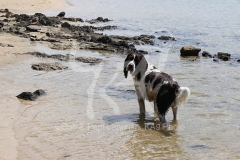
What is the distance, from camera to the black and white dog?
24.2 feet

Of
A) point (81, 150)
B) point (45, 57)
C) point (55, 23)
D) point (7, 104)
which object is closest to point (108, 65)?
point (45, 57)

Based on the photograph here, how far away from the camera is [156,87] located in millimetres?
7656

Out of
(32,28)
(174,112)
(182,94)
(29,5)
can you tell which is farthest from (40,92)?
(29,5)

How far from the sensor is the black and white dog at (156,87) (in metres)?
7.39

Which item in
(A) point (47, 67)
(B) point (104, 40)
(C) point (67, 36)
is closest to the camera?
(A) point (47, 67)

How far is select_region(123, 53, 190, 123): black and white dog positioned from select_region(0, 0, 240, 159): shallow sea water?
0.43 m

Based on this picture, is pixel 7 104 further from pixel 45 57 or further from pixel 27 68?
pixel 45 57

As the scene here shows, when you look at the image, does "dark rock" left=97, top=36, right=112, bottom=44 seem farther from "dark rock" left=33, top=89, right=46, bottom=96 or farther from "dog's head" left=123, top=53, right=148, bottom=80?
"dog's head" left=123, top=53, right=148, bottom=80

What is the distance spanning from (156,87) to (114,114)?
3.98ft

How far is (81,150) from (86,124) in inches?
50.6

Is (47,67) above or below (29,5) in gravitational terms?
below

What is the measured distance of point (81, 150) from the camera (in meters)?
6.27

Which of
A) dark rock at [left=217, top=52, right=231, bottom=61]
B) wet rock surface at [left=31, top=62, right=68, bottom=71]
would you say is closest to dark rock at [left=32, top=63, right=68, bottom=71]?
wet rock surface at [left=31, top=62, right=68, bottom=71]

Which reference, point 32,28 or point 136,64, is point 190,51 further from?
point 136,64
